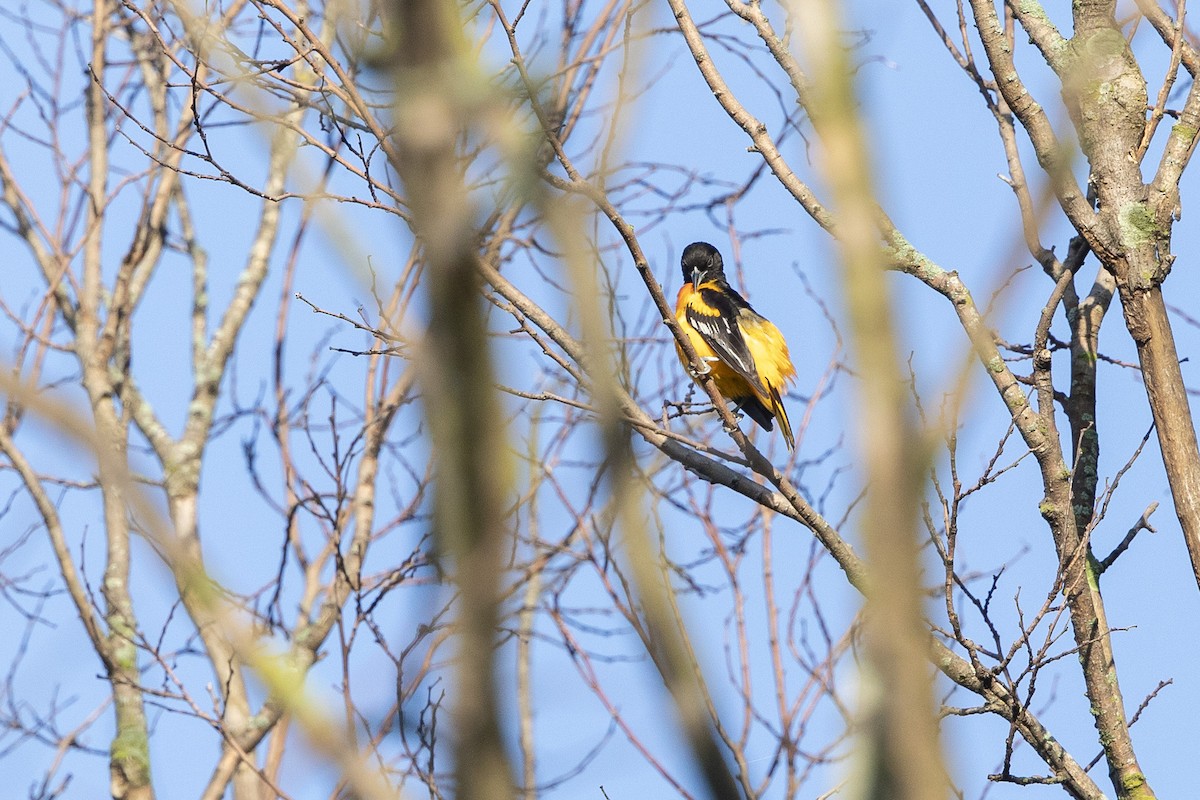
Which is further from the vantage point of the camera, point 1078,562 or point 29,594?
point 29,594

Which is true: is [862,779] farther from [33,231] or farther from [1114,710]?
[33,231]

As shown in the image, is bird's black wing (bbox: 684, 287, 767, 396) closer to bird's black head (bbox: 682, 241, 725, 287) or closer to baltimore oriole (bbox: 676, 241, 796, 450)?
baltimore oriole (bbox: 676, 241, 796, 450)

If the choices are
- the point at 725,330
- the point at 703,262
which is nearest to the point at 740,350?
the point at 725,330

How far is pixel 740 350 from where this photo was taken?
273 inches

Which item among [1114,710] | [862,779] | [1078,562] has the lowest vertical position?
[862,779]

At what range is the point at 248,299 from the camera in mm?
8539

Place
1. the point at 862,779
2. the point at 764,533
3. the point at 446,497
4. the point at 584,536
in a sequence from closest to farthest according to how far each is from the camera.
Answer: the point at 446,497
the point at 862,779
the point at 584,536
the point at 764,533

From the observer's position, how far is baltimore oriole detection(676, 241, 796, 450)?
22.7 ft

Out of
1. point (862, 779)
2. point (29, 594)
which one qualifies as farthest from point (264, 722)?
point (862, 779)

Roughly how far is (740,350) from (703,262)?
1.61 m

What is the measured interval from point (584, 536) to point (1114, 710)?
8.61 feet

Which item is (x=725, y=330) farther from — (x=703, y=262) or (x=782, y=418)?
(x=703, y=262)

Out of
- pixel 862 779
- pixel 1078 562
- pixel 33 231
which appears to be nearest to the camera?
pixel 862 779

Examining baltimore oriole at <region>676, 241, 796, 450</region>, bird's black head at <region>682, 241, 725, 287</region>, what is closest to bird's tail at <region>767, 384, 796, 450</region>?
baltimore oriole at <region>676, 241, 796, 450</region>
